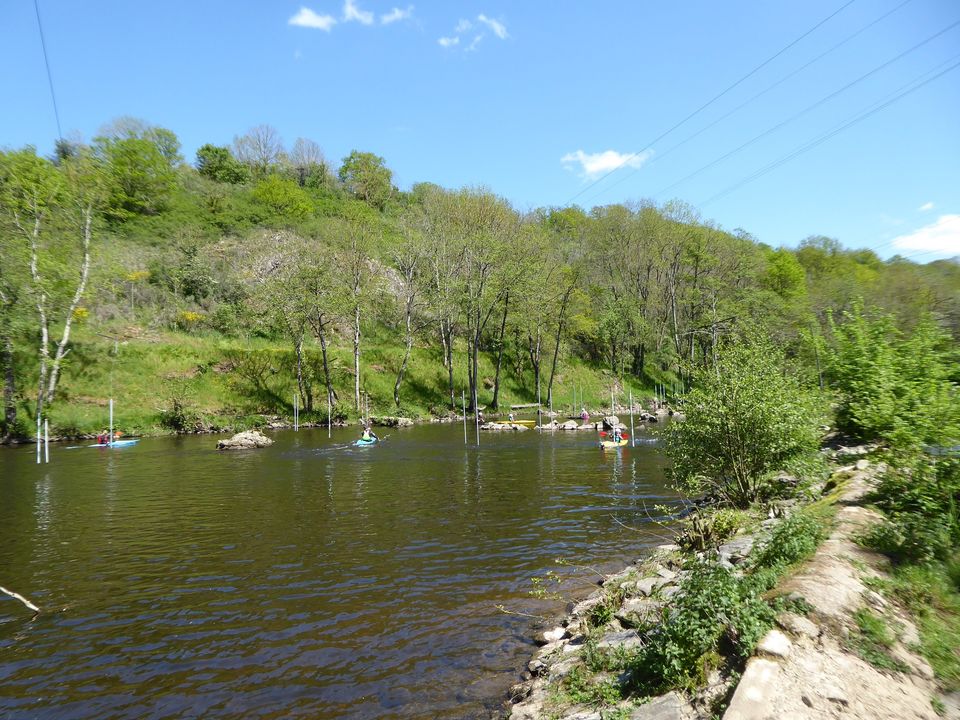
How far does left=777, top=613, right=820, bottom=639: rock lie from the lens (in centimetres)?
697

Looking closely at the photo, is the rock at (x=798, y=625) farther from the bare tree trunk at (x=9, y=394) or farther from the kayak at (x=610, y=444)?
the bare tree trunk at (x=9, y=394)

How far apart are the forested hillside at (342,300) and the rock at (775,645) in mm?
36318

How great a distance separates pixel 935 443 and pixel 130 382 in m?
58.9

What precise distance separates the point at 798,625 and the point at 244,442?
4061cm

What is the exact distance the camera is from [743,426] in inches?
616

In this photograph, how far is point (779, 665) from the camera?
641cm

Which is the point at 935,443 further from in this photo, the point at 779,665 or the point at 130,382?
the point at 130,382

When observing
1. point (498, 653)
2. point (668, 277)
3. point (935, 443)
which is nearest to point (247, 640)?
point (498, 653)

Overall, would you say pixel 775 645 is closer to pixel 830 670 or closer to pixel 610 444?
pixel 830 670

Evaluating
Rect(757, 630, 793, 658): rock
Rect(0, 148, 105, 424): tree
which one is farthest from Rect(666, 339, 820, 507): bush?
Rect(0, 148, 105, 424): tree

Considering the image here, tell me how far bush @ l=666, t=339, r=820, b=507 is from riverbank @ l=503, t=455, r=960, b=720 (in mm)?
5441

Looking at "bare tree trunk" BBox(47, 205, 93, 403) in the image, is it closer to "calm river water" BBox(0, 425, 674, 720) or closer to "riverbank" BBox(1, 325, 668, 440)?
"riverbank" BBox(1, 325, 668, 440)

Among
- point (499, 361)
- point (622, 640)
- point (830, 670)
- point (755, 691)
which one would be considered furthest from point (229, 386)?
point (830, 670)

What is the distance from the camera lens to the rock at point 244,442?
40875mm
